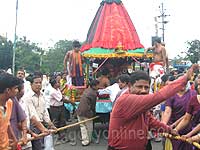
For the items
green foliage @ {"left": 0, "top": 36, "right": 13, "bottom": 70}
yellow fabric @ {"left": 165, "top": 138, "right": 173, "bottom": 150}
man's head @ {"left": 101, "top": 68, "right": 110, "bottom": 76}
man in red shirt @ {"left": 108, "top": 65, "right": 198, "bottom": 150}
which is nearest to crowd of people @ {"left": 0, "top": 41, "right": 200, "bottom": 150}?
man in red shirt @ {"left": 108, "top": 65, "right": 198, "bottom": 150}

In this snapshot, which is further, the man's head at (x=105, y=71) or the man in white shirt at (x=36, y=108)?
the man's head at (x=105, y=71)

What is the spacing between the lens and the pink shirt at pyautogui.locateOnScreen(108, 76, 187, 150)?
146 inches

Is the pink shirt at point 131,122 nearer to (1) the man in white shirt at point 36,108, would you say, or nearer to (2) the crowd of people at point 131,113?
(2) the crowd of people at point 131,113

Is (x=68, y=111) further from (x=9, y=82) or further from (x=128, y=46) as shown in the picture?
(x=9, y=82)

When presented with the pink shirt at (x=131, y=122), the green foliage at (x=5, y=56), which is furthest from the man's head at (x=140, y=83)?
the green foliage at (x=5, y=56)

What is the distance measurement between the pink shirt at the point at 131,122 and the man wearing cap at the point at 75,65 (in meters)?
7.57

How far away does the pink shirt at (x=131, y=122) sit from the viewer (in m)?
3.71

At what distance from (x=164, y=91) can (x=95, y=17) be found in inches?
396

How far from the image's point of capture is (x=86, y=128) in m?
9.37

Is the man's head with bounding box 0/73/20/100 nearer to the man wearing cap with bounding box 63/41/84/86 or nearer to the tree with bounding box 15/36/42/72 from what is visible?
the man wearing cap with bounding box 63/41/84/86

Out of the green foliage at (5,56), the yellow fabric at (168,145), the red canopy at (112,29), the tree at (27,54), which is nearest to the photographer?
the yellow fabric at (168,145)

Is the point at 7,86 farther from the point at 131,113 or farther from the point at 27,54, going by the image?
the point at 27,54

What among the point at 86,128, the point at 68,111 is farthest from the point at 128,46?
the point at 86,128

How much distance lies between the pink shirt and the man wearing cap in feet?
24.8
